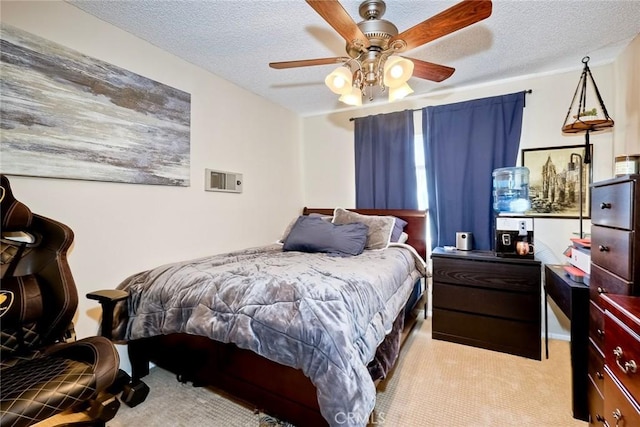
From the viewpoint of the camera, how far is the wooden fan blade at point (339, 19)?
126cm

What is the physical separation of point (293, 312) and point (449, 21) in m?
1.53

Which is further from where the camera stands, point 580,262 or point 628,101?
point 628,101

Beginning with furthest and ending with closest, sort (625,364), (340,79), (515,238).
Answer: (515,238), (340,79), (625,364)

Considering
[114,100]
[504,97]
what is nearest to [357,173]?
[504,97]

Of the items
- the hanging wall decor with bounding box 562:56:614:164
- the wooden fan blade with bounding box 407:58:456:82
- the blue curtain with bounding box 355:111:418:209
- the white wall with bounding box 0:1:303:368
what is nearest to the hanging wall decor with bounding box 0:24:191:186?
the white wall with bounding box 0:1:303:368

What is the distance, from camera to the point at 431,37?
1551 millimetres

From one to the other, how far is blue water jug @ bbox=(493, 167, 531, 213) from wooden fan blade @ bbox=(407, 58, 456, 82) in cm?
125

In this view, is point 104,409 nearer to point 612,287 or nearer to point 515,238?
point 612,287

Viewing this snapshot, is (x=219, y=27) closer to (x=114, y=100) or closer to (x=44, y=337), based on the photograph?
(x=114, y=100)

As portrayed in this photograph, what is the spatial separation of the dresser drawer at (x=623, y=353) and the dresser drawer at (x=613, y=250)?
216mm

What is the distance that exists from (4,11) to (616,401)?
10.9 feet

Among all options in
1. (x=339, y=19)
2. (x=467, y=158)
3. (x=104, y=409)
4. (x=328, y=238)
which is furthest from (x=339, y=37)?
(x=104, y=409)

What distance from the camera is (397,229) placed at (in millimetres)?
3037

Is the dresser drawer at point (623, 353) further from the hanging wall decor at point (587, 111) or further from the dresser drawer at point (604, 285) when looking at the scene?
the hanging wall decor at point (587, 111)
